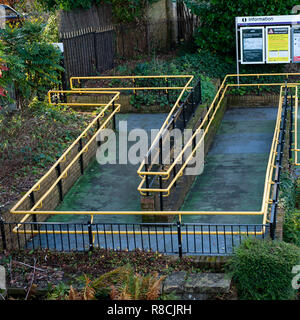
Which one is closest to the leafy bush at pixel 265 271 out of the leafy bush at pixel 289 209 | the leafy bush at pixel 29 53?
the leafy bush at pixel 289 209

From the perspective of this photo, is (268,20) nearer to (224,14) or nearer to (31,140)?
(224,14)

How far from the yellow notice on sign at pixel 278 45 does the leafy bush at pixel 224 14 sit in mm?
785

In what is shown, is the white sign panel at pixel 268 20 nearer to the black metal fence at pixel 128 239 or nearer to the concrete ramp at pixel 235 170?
the concrete ramp at pixel 235 170

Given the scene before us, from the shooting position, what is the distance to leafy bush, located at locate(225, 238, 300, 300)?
29.6ft

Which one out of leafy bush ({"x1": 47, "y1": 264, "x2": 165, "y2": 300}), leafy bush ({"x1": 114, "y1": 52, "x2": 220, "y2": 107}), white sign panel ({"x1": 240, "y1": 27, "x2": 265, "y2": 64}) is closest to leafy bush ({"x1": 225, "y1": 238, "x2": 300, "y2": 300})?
leafy bush ({"x1": 47, "y1": 264, "x2": 165, "y2": 300})

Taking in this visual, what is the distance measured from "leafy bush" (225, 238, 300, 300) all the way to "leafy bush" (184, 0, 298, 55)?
13.6 meters

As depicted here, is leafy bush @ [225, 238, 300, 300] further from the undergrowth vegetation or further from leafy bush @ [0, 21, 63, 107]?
leafy bush @ [0, 21, 63, 107]

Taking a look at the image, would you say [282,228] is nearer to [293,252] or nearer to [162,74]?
[293,252]

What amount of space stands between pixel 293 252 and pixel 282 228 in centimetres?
161

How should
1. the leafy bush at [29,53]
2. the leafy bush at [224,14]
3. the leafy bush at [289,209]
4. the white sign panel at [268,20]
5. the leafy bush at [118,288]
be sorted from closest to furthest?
the leafy bush at [118,288]
the leafy bush at [289,209]
the leafy bush at [29,53]
the white sign panel at [268,20]
the leafy bush at [224,14]

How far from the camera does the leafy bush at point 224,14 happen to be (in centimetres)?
2116

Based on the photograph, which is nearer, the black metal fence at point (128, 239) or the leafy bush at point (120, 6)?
the black metal fence at point (128, 239)

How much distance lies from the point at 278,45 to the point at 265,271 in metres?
13.4

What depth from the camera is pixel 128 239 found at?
11.0m
